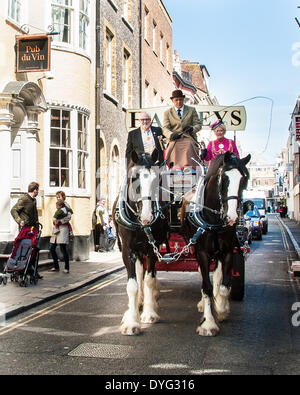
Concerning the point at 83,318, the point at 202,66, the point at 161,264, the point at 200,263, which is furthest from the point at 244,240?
the point at 202,66

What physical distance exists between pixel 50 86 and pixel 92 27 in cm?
389

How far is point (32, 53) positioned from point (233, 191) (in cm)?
840

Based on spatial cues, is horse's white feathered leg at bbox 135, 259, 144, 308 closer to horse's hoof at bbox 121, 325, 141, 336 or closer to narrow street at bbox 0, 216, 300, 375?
narrow street at bbox 0, 216, 300, 375

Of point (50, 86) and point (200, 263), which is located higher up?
point (50, 86)

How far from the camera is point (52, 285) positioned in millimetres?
10297

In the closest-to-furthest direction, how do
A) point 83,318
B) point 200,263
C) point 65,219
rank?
point 200,263 < point 83,318 < point 65,219

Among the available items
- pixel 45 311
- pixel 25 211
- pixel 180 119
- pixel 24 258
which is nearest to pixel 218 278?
pixel 180 119

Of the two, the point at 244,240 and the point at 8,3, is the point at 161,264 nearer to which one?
the point at 244,240

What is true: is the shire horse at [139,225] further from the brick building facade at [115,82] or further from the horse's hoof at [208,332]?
the brick building facade at [115,82]

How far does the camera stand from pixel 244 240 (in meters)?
8.64

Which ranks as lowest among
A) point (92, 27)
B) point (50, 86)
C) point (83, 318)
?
point (83, 318)

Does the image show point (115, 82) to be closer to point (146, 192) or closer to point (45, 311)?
point (45, 311)

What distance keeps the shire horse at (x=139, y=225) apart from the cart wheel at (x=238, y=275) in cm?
172

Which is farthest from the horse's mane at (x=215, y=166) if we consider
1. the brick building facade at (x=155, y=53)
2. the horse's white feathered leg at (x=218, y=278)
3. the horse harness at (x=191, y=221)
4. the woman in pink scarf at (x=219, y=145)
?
the brick building facade at (x=155, y=53)
